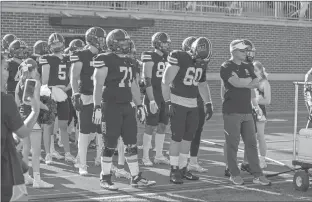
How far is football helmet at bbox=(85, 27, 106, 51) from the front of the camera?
8.52 m

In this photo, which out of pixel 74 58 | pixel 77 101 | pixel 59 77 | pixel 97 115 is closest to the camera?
pixel 97 115

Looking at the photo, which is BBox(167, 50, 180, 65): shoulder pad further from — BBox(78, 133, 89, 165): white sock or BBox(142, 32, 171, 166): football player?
BBox(78, 133, 89, 165): white sock

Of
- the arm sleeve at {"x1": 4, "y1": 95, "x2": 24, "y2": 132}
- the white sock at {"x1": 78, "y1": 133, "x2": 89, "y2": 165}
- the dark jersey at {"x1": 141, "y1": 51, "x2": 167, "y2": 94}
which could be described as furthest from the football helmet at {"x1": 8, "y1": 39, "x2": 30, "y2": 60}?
the arm sleeve at {"x1": 4, "y1": 95, "x2": 24, "y2": 132}

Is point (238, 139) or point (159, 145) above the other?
point (238, 139)

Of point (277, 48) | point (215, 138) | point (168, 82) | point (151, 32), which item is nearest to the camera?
point (168, 82)

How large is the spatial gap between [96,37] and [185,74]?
1656 millimetres

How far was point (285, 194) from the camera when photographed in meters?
7.22

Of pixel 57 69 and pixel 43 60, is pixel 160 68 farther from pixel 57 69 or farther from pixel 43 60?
pixel 43 60

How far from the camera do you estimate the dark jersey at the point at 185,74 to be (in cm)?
783

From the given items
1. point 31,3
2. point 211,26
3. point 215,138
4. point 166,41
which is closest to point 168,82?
point 166,41

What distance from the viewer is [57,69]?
9711 mm

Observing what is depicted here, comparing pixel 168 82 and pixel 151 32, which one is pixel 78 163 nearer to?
pixel 168 82

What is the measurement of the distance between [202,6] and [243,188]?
44.8 feet

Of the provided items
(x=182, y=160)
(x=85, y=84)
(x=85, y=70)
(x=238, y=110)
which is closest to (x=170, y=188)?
(x=182, y=160)
